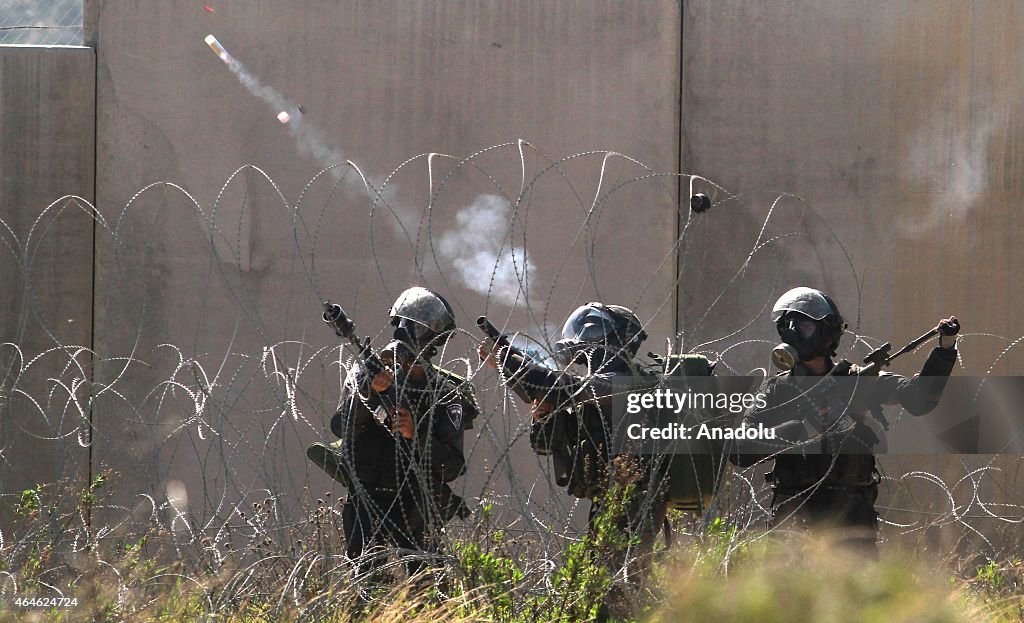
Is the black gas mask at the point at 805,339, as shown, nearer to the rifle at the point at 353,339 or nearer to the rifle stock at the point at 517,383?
the rifle stock at the point at 517,383

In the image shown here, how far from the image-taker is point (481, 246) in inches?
297

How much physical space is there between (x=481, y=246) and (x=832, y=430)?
9.22 ft

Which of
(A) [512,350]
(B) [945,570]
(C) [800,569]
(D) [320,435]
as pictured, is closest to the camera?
(C) [800,569]

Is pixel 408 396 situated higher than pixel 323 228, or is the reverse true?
pixel 323 228

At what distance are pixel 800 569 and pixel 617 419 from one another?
1.74 metres

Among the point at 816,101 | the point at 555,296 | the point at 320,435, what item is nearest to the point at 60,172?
the point at 320,435

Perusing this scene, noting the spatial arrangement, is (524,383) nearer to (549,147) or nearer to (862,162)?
(549,147)

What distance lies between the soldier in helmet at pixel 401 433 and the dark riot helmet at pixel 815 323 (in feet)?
4.51

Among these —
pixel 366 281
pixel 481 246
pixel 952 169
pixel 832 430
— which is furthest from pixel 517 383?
pixel 952 169

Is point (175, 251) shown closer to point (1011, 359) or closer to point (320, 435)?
point (320, 435)

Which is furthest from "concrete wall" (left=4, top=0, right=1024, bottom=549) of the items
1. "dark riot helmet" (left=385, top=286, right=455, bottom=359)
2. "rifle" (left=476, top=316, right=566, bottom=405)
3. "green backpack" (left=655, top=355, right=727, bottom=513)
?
"rifle" (left=476, top=316, right=566, bottom=405)

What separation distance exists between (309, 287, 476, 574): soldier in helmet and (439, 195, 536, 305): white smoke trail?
1.84 m

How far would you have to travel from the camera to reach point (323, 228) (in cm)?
763

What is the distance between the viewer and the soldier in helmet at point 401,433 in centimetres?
537
